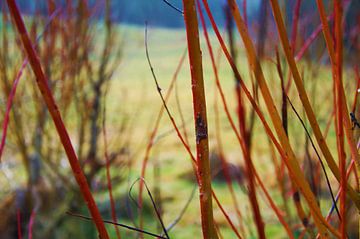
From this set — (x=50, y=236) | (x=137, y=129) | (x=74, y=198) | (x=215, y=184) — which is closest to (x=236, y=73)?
(x=74, y=198)

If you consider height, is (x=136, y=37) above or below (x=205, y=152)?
above

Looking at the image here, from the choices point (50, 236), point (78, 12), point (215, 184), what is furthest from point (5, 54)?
point (215, 184)

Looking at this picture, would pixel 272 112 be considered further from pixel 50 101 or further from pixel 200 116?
pixel 50 101

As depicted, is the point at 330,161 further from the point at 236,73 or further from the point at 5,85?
the point at 5,85

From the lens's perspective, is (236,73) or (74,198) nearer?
(236,73)

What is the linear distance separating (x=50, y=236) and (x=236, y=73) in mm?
2158

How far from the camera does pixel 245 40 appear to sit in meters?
0.36

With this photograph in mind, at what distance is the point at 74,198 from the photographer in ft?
6.41

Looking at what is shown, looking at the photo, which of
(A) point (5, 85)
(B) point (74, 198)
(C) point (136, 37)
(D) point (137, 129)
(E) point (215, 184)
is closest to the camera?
(A) point (5, 85)

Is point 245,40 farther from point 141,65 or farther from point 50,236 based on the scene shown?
point 141,65

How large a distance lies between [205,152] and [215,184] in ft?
9.03

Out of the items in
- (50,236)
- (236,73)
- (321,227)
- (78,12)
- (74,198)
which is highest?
(78,12)

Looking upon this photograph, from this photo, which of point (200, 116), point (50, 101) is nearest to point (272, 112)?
point (200, 116)

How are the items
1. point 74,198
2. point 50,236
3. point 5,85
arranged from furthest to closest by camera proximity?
point 50,236 < point 74,198 < point 5,85
